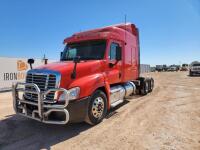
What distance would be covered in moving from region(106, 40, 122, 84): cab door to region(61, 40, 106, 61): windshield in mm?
322

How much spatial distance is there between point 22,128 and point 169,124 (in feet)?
14.4

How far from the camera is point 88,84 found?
18.8 ft

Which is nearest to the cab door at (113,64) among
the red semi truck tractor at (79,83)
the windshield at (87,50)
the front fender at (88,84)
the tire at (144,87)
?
the red semi truck tractor at (79,83)

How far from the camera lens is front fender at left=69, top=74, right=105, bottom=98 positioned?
217 inches

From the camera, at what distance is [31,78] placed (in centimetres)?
592

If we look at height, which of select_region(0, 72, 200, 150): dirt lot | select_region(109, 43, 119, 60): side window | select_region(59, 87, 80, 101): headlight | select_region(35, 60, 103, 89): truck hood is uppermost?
select_region(109, 43, 119, 60): side window

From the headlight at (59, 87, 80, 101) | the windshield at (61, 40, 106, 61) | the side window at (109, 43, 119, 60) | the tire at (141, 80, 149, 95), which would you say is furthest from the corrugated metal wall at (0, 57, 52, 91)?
the headlight at (59, 87, 80, 101)

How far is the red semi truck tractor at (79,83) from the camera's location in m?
5.26

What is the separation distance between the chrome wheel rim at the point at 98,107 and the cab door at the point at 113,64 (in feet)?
3.68

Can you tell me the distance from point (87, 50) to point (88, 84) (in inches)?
71.5

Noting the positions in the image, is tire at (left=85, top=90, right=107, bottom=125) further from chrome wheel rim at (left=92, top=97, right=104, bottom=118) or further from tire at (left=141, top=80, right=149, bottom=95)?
tire at (left=141, top=80, right=149, bottom=95)

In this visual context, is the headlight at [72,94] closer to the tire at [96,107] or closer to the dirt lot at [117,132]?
the tire at [96,107]

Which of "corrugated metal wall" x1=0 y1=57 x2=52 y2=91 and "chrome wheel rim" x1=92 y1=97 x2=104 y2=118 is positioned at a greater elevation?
"corrugated metal wall" x1=0 y1=57 x2=52 y2=91

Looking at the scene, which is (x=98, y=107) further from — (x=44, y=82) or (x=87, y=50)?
(x=87, y=50)
